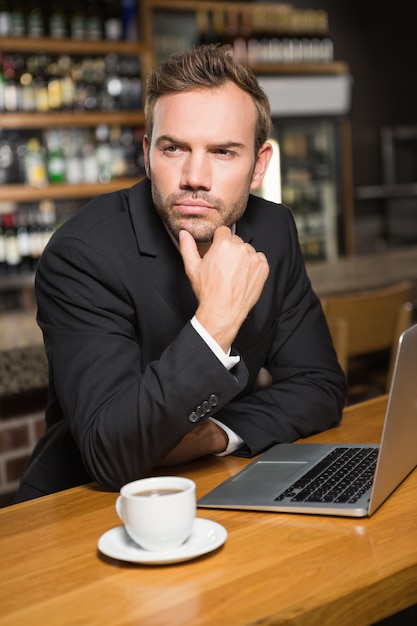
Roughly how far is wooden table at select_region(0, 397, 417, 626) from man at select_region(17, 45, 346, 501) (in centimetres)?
18

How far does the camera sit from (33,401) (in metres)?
2.54

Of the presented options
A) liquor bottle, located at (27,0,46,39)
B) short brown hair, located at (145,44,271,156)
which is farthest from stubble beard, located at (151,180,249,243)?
liquor bottle, located at (27,0,46,39)

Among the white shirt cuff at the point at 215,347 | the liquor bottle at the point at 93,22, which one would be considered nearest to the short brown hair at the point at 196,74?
the white shirt cuff at the point at 215,347

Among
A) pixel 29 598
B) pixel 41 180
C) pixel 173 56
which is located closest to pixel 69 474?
pixel 29 598

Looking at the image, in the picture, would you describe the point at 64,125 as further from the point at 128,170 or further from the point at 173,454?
the point at 173,454

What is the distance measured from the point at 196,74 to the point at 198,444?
0.63m

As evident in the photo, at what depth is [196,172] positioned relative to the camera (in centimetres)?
145

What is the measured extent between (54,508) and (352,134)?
6453mm

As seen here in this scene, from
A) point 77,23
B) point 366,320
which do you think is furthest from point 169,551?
point 77,23

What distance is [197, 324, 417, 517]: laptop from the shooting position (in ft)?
3.57

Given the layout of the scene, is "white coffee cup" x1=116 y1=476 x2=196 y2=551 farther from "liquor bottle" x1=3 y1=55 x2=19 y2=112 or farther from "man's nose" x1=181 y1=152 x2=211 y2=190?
"liquor bottle" x1=3 y1=55 x2=19 y2=112

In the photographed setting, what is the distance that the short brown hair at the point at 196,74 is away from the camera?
1494 millimetres

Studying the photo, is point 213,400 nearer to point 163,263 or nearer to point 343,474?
point 343,474

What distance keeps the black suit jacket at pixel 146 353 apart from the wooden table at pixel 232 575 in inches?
6.8
